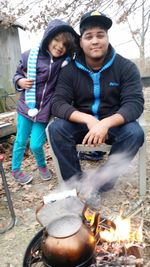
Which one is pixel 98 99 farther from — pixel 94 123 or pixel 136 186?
pixel 136 186

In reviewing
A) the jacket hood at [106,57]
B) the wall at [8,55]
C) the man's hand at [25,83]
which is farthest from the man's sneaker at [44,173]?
the wall at [8,55]

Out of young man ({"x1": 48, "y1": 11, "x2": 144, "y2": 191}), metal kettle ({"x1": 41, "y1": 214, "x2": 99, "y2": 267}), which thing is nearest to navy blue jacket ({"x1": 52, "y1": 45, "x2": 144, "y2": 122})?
young man ({"x1": 48, "y1": 11, "x2": 144, "y2": 191})

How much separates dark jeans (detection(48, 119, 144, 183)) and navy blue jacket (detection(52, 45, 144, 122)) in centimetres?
15

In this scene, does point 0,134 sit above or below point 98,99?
below

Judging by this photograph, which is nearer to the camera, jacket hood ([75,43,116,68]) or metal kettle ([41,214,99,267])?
metal kettle ([41,214,99,267])

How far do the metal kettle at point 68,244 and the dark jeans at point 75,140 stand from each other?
1.16 metres

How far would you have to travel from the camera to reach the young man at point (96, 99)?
2969mm

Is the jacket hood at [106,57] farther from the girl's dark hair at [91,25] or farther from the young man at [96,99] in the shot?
the girl's dark hair at [91,25]

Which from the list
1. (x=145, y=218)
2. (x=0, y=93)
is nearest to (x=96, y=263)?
(x=145, y=218)

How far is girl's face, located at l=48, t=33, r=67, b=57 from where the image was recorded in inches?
125

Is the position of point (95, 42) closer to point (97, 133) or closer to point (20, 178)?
point (97, 133)

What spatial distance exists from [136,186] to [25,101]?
1.66 meters

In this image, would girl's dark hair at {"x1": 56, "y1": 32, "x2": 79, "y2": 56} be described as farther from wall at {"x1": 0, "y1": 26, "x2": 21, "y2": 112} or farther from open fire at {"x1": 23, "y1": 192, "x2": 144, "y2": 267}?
wall at {"x1": 0, "y1": 26, "x2": 21, "y2": 112}

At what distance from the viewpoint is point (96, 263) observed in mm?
1977
